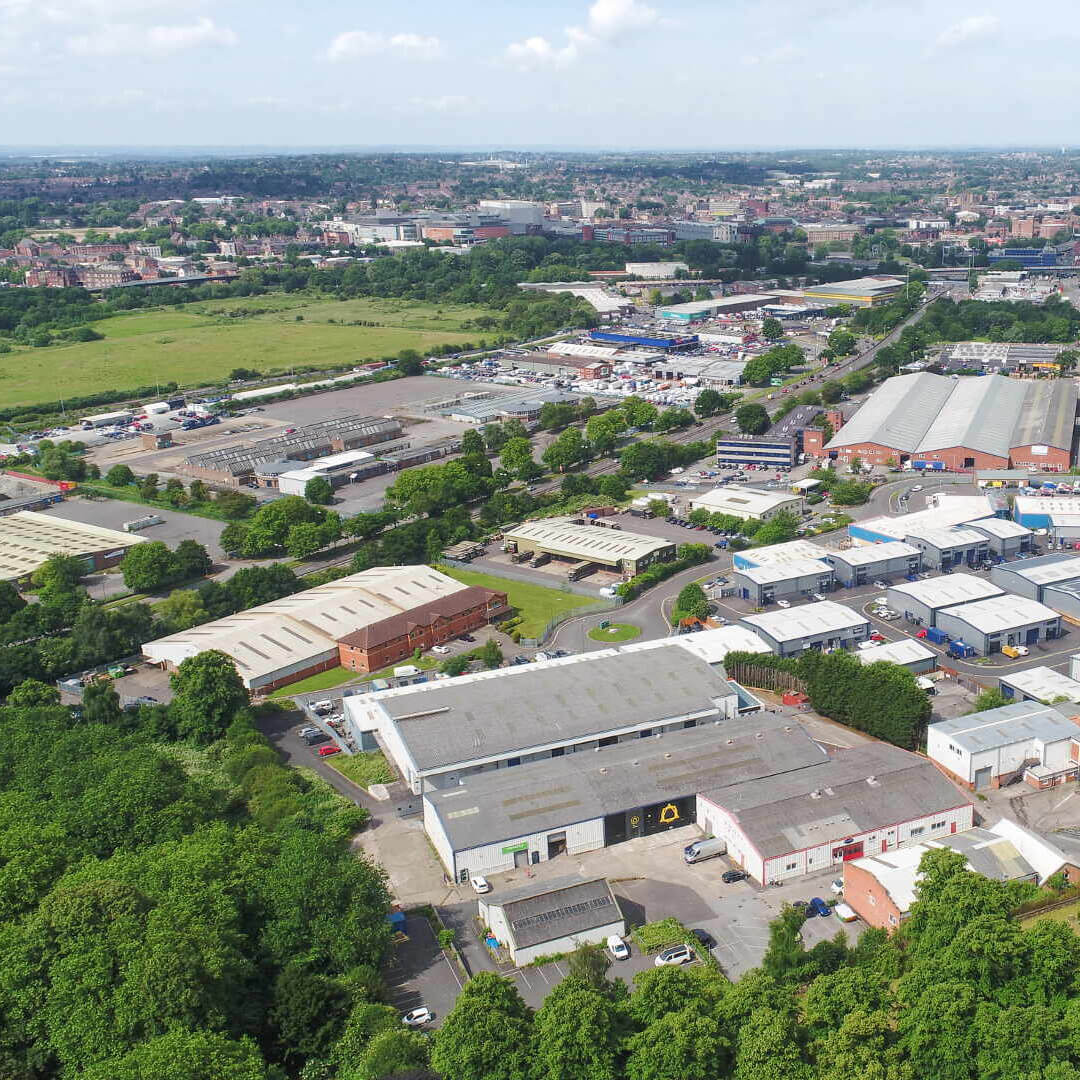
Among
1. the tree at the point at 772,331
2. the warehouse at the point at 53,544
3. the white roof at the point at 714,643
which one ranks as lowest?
the warehouse at the point at 53,544

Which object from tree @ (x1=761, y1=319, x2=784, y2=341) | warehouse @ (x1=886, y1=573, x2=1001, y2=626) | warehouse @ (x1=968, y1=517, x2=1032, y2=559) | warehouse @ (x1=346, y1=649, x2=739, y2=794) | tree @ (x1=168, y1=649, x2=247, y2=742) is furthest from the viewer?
tree @ (x1=761, y1=319, x2=784, y2=341)

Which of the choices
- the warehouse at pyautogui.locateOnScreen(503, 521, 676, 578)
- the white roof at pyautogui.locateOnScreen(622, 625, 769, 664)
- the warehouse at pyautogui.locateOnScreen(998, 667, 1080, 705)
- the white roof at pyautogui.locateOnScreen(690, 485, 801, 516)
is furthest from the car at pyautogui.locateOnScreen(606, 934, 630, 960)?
the white roof at pyautogui.locateOnScreen(690, 485, 801, 516)

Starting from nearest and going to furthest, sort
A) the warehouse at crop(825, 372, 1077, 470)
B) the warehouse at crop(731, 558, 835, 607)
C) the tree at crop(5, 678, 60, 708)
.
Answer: the tree at crop(5, 678, 60, 708) → the warehouse at crop(731, 558, 835, 607) → the warehouse at crop(825, 372, 1077, 470)

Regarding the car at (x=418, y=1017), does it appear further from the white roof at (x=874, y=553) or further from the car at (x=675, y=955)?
the white roof at (x=874, y=553)

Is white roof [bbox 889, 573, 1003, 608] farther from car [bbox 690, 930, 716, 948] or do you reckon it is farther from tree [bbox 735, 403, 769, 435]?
tree [bbox 735, 403, 769, 435]

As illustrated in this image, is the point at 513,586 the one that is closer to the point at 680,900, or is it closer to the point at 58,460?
the point at 680,900

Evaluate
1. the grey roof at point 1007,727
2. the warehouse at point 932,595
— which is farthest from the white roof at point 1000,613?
the grey roof at point 1007,727
